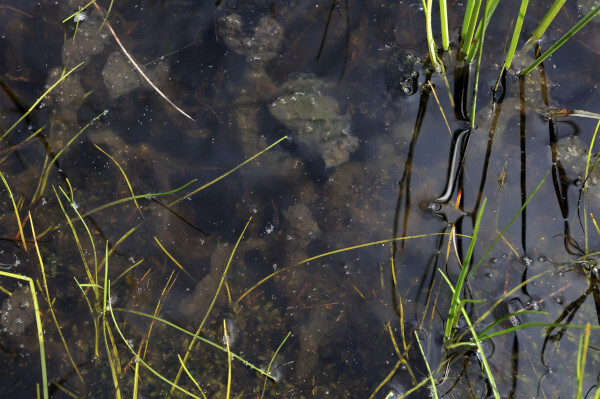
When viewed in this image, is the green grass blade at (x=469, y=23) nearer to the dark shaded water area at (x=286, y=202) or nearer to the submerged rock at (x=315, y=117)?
the dark shaded water area at (x=286, y=202)

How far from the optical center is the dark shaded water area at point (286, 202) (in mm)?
2160

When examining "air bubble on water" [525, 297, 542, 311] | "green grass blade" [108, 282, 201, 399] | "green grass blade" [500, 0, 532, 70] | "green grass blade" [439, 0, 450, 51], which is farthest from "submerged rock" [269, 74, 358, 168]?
"green grass blade" [108, 282, 201, 399]

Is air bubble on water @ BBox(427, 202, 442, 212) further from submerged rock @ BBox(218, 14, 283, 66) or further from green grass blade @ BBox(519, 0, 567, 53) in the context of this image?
submerged rock @ BBox(218, 14, 283, 66)

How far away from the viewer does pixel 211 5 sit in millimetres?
2691

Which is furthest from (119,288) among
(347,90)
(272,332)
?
(347,90)

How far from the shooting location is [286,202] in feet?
7.77

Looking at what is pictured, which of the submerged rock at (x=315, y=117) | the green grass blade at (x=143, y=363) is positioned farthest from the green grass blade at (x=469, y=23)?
the green grass blade at (x=143, y=363)

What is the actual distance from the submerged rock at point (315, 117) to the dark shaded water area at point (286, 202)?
0.01 meters

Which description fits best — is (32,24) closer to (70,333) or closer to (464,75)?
(70,333)

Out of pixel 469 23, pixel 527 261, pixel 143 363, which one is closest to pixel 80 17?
pixel 143 363

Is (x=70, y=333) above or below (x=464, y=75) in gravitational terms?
below

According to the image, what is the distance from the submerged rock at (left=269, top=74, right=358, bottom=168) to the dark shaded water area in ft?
0.04

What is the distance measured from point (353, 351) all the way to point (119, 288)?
1.12m

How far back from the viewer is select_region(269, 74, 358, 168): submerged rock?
243 centimetres
